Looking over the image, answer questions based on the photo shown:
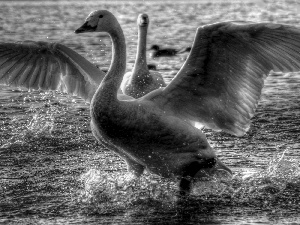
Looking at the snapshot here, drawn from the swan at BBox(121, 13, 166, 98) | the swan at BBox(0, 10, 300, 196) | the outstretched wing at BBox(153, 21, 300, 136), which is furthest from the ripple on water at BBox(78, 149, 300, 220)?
the swan at BBox(121, 13, 166, 98)

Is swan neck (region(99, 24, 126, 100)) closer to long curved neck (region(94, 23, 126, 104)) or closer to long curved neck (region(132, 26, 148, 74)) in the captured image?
long curved neck (region(94, 23, 126, 104))

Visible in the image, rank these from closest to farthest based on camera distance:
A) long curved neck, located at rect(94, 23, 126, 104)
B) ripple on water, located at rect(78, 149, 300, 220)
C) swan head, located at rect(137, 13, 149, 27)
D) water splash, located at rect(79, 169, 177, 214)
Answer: long curved neck, located at rect(94, 23, 126, 104) < ripple on water, located at rect(78, 149, 300, 220) < water splash, located at rect(79, 169, 177, 214) < swan head, located at rect(137, 13, 149, 27)

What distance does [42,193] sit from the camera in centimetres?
753

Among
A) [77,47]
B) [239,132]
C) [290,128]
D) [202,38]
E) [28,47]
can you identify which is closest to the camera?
[202,38]

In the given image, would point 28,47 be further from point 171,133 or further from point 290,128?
point 290,128

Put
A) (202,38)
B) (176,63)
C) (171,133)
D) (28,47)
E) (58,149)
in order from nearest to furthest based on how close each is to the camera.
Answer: (202,38)
(171,133)
(28,47)
(58,149)
(176,63)

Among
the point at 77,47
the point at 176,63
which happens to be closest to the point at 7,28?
the point at 77,47

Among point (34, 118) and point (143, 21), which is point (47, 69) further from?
point (34, 118)

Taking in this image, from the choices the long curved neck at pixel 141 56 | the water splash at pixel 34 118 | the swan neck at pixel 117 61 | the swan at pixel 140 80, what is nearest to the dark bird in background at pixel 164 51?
the water splash at pixel 34 118

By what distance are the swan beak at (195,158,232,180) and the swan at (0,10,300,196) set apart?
0.04 ft

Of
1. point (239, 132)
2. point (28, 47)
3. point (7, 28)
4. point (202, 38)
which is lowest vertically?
point (7, 28)

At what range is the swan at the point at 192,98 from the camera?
6875 mm

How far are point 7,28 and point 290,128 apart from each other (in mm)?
19233

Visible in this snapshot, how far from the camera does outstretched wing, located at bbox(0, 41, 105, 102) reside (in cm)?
836
